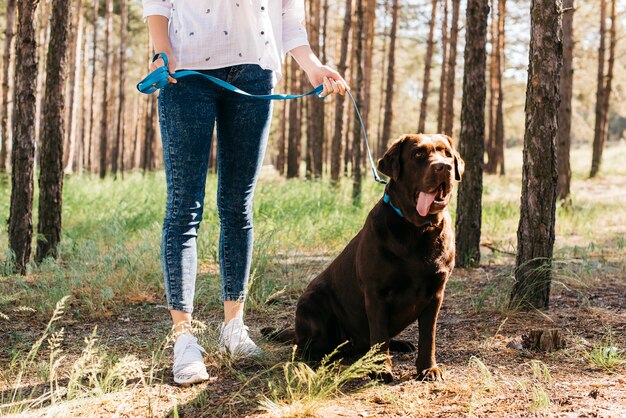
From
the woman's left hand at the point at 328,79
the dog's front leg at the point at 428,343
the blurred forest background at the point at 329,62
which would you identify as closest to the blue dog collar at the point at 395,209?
the dog's front leg at the point at 428,343

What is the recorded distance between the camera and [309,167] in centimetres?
1952

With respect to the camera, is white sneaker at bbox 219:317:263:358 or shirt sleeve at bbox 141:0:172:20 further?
white sneaker at bbox 219:317:263:358

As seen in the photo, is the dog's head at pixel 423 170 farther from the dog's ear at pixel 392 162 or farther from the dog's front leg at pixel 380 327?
the dog's front leg at pixel 380 327

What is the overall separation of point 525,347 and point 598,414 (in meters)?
1.03

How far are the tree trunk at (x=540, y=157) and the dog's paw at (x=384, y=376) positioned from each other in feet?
5.29

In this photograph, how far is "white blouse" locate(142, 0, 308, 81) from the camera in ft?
10.2

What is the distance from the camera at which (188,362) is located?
3.13m

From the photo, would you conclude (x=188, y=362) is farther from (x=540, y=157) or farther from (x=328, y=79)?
(x=540, y=157)

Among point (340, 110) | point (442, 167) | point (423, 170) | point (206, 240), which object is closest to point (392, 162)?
point (423, 170)

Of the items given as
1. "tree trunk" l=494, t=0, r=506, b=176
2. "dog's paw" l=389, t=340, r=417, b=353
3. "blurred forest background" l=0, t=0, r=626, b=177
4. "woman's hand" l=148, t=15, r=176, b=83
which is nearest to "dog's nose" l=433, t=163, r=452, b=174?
"dog's paw" l=389, t=340, r=417, b=353

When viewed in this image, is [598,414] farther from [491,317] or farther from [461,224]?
[461,224]

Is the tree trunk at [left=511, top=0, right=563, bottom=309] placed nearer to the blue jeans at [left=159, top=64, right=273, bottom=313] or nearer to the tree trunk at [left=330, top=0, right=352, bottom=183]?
the blue jeans at [left=159, top=64, right=273, bottom=313]

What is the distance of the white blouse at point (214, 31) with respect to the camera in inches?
123

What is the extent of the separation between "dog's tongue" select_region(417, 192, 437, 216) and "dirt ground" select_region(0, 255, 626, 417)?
743 mm
